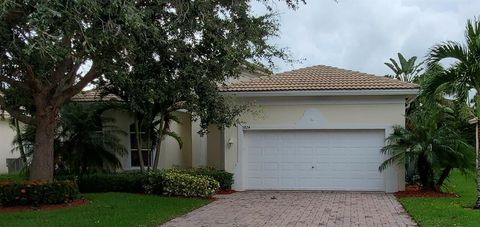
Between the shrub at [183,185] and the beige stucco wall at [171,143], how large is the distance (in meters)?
4.22

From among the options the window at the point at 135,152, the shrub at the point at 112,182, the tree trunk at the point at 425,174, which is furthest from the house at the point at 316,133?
the shrub at the point at 112,182

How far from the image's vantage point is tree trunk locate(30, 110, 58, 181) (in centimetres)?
1520

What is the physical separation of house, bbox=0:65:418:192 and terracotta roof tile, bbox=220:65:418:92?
33 mm

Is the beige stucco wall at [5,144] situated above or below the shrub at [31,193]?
above

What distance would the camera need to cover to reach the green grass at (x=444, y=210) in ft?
37.2

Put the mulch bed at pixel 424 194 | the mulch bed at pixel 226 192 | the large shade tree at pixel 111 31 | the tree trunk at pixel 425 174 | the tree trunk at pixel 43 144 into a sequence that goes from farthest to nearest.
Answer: the mulch bed at pixel 226 192
the tree trunk at pixel 425 174
the mulch bed at pixel 424 194
the tree trunk at pixel 43 144
the large shade tree at pixel 111 31

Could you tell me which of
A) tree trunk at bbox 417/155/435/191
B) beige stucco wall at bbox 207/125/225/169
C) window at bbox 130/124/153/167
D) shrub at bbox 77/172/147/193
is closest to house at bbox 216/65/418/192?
tree trunk at bbox 417/155/435/191

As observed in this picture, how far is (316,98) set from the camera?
18906mm

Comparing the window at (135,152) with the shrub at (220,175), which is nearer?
the shrub at (220,175)

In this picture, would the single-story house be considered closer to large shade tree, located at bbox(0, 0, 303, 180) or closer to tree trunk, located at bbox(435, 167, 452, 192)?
tree trunk, located at bbox(435, 167, 452, 192)

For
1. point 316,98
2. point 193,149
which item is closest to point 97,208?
point 316,98

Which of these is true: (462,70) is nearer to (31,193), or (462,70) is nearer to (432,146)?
(432,146)

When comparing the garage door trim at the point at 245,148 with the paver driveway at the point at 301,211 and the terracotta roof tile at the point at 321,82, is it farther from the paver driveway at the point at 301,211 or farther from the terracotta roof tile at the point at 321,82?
the terracotta roof tile at the point at 321,82

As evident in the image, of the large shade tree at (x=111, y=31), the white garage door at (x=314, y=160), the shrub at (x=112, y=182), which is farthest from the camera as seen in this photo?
the white garage door at (x=314, y=160)
